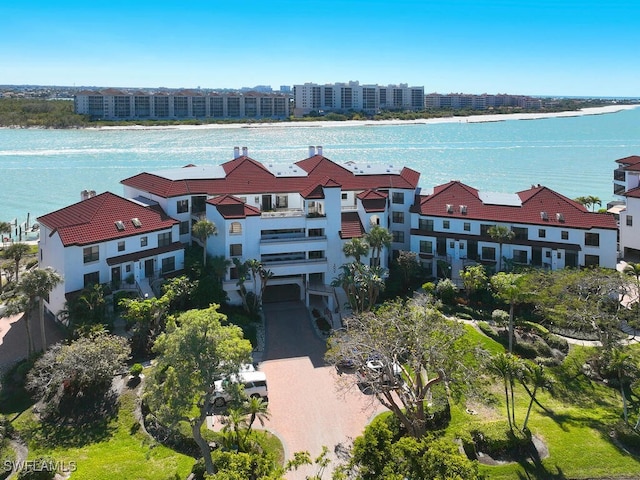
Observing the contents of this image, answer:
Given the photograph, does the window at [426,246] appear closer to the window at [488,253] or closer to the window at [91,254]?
the window at [488,253]

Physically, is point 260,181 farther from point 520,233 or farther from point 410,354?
point 410,354

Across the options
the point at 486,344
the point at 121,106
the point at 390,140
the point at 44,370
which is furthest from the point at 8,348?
the point at 121,106

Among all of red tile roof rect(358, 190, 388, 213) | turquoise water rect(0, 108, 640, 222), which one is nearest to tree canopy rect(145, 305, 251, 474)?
red tile roof rect(358, 190, 388, 213)

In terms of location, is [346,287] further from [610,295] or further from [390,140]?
[390,140]

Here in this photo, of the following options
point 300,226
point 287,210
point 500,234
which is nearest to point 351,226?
point 300,226

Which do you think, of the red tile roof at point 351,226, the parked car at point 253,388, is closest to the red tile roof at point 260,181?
the red tile roof at point 351,226

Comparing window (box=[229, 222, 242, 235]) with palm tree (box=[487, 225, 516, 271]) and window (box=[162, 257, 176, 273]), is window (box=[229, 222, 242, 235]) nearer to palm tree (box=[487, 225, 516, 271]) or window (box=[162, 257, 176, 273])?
window (box=[162, 257, 176, 273])
